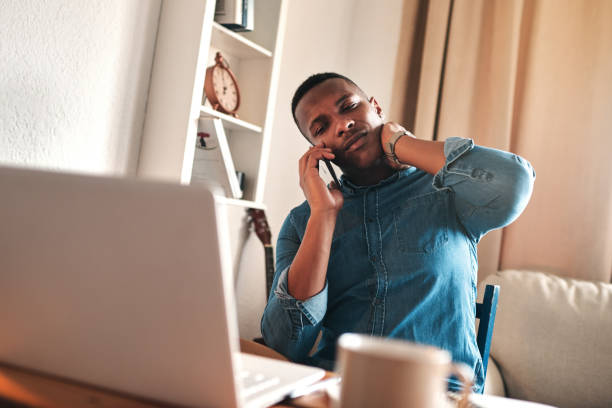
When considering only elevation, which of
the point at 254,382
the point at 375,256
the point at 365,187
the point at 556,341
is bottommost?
the point at 556,341

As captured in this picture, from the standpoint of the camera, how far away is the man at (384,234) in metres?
1.06

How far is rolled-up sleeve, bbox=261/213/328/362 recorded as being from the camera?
102 centimetres

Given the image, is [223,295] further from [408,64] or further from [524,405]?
[408,64]

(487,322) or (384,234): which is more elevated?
(384,234)

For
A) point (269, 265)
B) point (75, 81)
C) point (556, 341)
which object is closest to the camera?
point (75, 81)

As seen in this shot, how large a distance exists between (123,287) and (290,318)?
638 mm

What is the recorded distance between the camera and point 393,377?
0.38 m

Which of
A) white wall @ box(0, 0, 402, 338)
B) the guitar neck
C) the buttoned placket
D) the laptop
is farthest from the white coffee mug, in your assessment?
the guitar neck

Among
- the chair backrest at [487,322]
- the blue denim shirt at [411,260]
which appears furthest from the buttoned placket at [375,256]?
the chair backrest at [487,322]

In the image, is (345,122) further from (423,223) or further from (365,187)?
(423,223)

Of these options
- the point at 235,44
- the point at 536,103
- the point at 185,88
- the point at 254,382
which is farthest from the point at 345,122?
the point at 536,103

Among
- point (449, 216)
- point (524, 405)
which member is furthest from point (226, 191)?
point (524, 405)

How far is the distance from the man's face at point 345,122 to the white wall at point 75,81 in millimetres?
549

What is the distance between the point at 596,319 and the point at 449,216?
96 centimetres
